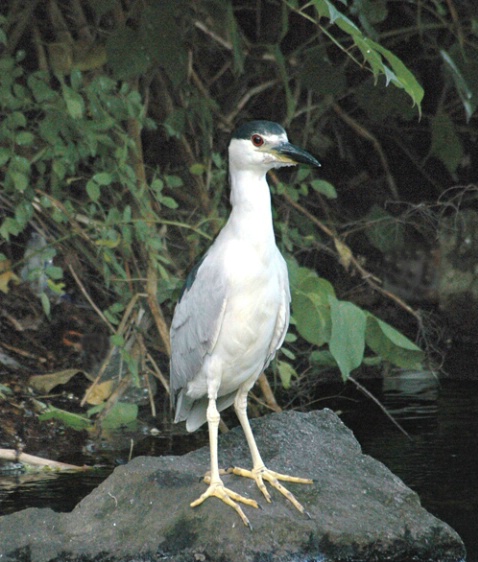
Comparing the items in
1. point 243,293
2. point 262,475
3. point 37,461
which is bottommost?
point 37,461

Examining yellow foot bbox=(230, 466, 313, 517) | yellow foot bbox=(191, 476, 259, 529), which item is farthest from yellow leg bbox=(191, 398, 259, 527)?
yellow foot bbox=(230, 466, 313, 517)

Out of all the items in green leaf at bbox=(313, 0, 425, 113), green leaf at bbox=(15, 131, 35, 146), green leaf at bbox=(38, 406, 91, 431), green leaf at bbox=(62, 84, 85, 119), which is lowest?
green leaf at bbox=(38, 406, 91, 431)

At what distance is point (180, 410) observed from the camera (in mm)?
5039

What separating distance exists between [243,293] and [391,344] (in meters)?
1.29

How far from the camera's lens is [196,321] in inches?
183

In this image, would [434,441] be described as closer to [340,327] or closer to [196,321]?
[340,327]

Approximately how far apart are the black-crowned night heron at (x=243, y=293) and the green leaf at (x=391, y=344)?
27.2 inches

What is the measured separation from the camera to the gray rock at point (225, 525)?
4.03 metres

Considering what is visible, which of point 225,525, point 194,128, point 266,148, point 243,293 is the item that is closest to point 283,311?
point 243,293

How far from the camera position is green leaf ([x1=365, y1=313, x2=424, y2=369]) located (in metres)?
5.23

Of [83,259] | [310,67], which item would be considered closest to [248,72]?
[310,67]

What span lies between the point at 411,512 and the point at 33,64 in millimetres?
4192

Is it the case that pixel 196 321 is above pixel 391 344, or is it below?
above

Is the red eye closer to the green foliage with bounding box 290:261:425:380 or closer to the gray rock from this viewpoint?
the green foliage with bounding box 290:261:425:380
